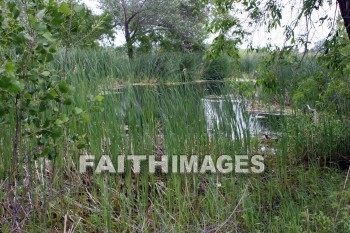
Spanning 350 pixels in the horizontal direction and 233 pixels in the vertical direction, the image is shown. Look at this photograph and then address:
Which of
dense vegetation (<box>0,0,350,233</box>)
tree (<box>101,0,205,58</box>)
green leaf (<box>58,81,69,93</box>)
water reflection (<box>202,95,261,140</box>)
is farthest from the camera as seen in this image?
tree (<box>101,0,205,58</box>)

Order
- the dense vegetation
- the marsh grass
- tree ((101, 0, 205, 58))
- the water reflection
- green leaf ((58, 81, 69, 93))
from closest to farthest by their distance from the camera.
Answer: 1. green leaf ((58, 81, 69, 93))
2. the dense vegetation
3. the marsh grass
4. the water reflection
5. tree ((101, 0, 205, 58))

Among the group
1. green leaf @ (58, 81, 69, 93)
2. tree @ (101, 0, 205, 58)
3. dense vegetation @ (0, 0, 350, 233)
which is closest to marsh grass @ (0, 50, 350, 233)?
dense vegetation @ (0, 0, 350, 233)

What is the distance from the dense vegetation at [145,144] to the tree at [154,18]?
13.7m

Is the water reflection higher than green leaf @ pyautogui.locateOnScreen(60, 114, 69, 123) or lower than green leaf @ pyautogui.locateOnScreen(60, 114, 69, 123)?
lower

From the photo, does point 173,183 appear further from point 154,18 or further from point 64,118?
point 154,18

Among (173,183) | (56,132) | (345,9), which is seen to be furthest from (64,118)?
(345,9)

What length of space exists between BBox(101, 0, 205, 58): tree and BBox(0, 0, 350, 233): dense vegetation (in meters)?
13.7

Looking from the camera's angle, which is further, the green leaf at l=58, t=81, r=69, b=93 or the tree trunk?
the tree trunk

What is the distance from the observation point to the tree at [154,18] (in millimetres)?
17062

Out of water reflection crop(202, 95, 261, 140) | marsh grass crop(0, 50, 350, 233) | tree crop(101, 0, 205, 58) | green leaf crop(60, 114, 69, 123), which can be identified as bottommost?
marsh grass crop(0, 50, 350, 233)

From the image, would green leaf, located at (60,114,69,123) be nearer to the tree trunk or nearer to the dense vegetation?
the dense vegetation

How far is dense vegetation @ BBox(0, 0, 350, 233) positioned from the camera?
4.92 ft

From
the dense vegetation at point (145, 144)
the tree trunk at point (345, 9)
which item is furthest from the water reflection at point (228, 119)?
the tree trunk at point (345, 9)

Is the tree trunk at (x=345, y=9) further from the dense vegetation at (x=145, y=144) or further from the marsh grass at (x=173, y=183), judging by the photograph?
the marsh grass at (x=173, y=183)
